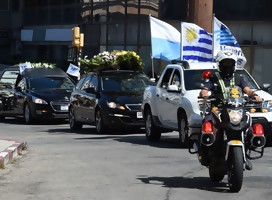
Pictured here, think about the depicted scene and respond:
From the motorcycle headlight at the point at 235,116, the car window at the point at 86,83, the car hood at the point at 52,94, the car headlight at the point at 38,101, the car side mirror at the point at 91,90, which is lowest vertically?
the car headlight at the point at 38,101

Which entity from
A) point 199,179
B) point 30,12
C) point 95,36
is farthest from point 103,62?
point 30,12

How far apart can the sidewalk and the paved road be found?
15 cm

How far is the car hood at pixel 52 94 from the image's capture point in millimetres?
22719

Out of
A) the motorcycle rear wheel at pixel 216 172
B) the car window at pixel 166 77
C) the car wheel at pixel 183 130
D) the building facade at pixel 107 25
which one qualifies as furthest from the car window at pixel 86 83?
the building facade at pixel 107 25

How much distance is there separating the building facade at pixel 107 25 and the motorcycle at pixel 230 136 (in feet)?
83.6

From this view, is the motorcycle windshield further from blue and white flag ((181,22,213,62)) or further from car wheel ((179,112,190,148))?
blue and white flag ((181,22,213,62))

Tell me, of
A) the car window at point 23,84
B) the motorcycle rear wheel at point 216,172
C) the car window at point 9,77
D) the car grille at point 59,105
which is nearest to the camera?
the motorcycle rear wheel at point 216,172

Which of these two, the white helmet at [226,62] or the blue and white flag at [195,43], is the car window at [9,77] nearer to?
the blue and white flag at [195,43]

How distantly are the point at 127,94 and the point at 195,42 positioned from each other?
2761mm

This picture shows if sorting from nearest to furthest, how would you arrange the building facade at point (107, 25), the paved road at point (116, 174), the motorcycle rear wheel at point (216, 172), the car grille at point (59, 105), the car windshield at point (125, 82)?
the paved road at point (116, 174)
the motorcycle rear wheel at point (216, 172)
the car windshield at point (125, 82)
the car grille at point (59, 105)
the building facade at point (107, 25)

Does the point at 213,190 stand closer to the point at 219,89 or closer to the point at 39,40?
the point at 219,89

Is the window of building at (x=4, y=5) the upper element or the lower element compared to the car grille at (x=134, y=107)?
upper

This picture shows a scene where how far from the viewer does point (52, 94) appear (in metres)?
22.9

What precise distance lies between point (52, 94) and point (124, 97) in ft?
17.7
